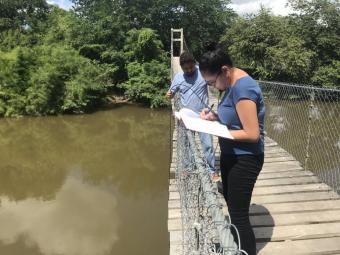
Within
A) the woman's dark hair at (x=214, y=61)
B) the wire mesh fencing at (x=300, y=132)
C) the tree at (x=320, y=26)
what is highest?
the tree at (x=320, y=26)

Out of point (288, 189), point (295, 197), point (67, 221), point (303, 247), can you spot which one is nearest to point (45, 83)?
point (67, 221)

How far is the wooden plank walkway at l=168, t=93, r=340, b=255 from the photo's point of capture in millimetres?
2572

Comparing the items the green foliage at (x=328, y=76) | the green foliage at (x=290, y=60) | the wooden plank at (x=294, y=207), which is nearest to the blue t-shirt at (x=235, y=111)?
the wooden plank at (x=294, y=207)

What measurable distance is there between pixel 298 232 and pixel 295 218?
0.22 metres

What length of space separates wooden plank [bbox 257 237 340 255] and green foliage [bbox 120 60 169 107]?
12.2 metres

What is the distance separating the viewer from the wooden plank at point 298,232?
105 inches

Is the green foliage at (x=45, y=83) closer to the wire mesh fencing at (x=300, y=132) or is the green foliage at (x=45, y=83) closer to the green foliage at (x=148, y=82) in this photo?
the green foliage at (x=148, y=82)

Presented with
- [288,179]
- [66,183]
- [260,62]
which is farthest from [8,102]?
[288,179]

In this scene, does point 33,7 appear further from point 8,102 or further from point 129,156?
point 129,156

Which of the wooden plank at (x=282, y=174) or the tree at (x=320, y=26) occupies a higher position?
the tree at (x=320, y=26)

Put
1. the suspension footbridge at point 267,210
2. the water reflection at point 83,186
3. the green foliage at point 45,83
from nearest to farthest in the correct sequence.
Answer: the suspension footbridge at point 267,210 → the water reflection at point 83,186 → the green foliage at point 45,83

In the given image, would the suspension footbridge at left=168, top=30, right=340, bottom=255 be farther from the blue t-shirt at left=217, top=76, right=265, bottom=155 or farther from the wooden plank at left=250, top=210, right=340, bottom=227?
the blue t-shirt at left=217, top=76, right=265, bottom=155

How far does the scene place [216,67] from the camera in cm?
185

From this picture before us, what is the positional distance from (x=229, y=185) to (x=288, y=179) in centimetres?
194
